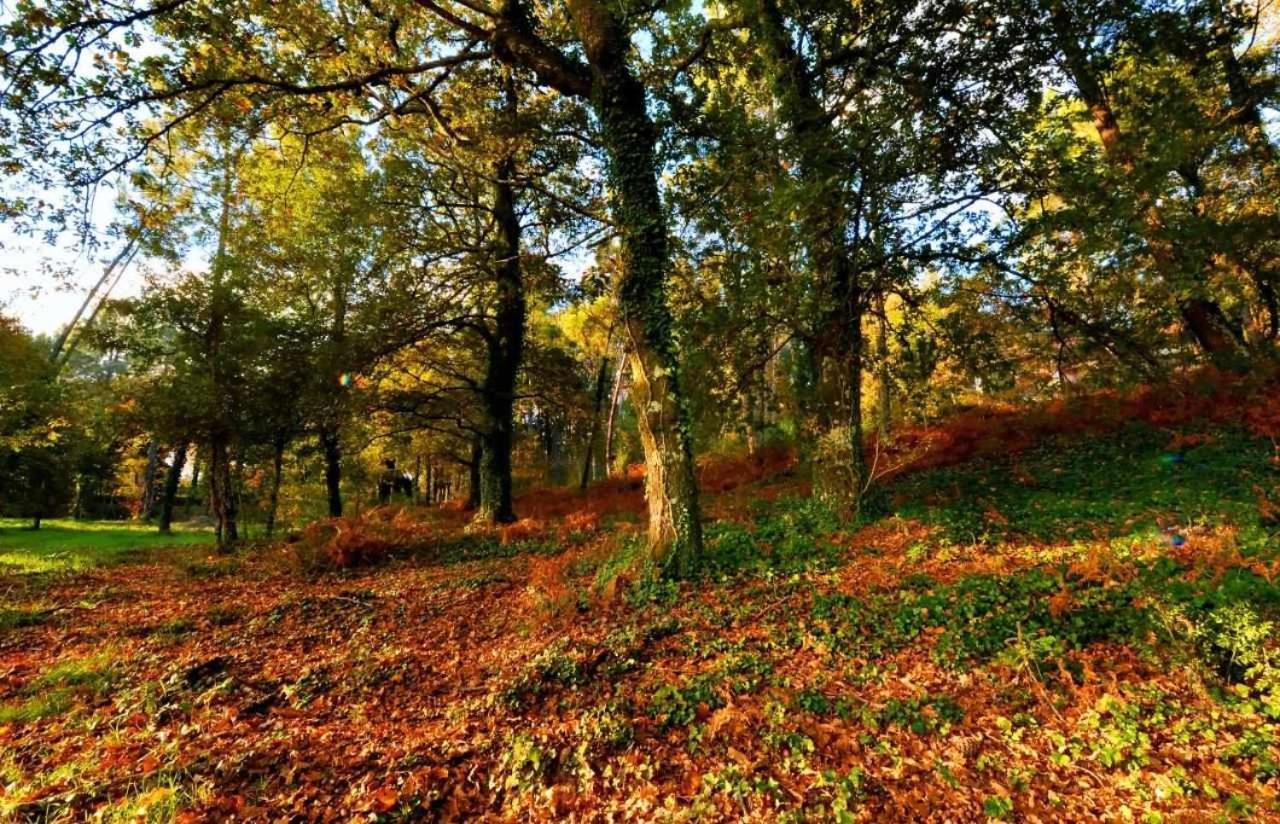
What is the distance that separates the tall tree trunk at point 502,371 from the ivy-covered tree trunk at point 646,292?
5500 millimetres

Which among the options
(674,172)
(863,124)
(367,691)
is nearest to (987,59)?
(863,124)

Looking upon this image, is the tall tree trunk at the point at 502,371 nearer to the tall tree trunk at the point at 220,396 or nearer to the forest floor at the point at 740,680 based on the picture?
the forest floor at the point at 740,680

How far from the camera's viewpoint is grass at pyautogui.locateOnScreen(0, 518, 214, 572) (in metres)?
10.5

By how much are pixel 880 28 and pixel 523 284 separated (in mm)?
7838

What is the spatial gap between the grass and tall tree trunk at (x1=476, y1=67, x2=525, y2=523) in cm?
814

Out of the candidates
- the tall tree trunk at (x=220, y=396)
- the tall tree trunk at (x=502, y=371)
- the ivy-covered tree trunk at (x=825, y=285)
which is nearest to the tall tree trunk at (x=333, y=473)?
the tall tree trunk at (x=220, y=396)

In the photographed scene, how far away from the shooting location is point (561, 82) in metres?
6.79

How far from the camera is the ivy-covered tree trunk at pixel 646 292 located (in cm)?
604

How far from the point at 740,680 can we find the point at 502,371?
33.8ft

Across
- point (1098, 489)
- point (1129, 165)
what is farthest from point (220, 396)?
point (1098, 489)

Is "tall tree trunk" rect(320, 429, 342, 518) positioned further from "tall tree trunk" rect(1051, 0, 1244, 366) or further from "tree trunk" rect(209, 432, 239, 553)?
"tall tree trunk" rect(1051, 0, 1244, 366)

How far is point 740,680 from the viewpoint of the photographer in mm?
3918

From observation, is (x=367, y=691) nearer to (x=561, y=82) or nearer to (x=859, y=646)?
(x=859, y=646)

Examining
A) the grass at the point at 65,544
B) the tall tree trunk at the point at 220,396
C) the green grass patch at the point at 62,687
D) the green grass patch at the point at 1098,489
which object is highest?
the tall tree trunk at the point at 220,396
